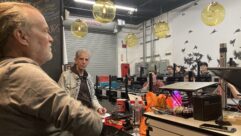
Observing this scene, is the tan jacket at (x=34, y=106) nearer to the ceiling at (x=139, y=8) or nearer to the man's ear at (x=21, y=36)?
the man's ear at (x=21, y=36)

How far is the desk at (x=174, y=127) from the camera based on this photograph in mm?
1610

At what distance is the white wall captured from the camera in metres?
7.06

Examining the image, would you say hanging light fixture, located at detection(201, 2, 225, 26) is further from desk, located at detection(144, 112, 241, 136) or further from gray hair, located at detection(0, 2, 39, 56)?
gray hair, located at detection(0, 2, 39, 56)

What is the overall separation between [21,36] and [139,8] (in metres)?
9.17

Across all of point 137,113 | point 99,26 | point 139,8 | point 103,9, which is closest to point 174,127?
point 137,113

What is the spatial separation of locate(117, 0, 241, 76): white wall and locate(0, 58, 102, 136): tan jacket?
7111 mm

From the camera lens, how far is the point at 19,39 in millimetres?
764

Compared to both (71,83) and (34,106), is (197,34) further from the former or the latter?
(34,106)

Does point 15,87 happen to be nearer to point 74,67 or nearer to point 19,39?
point 19,39

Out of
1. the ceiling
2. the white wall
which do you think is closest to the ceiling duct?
the ceiling

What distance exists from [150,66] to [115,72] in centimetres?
202

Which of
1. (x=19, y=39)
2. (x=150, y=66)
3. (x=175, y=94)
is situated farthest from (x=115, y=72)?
(x=19, y=39)

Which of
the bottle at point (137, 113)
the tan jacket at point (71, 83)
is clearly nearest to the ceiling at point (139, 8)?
the tan jacket at point (71, 83)

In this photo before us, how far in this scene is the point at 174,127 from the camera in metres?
1.87
